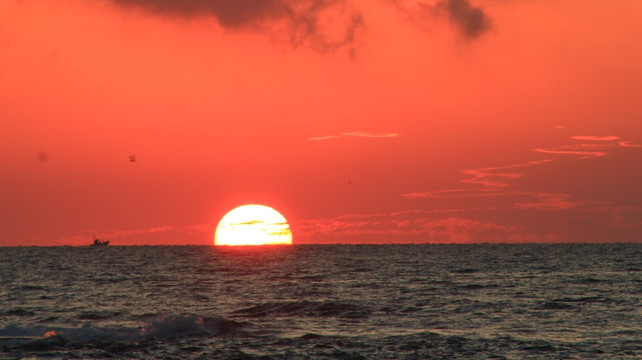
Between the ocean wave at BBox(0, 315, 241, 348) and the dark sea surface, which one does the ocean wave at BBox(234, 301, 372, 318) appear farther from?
the ocean wave at BBox(0, 315, 241, 348)

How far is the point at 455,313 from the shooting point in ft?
143

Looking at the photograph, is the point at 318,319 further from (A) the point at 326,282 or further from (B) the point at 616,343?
(A) the point at 326,282

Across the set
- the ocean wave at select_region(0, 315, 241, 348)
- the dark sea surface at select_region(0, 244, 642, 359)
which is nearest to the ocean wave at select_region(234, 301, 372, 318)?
the dark sea surface at select_region(0, 244, 642, 359)

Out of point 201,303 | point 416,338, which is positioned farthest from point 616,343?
point 201,303

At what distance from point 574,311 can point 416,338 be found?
1579 centimetres

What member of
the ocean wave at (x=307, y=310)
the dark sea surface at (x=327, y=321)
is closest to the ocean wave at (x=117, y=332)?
the dark sea surface at (x=327, y=321)

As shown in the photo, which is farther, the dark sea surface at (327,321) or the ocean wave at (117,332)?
the ocean wave at (117,332)

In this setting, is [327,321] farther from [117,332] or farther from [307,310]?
[117,332]

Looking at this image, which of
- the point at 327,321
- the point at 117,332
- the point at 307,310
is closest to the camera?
the point at 117,332

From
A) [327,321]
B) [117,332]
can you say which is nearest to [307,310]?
[327,321]

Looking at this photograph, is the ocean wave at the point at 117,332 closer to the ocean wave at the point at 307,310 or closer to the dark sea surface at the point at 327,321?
the dark sea surface at the point at 327,321

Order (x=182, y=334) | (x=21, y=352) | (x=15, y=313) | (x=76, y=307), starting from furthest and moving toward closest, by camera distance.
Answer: (x=76, y=307) < (x=15, y=313) < (x=182, y=334) < (x=21, y=352)

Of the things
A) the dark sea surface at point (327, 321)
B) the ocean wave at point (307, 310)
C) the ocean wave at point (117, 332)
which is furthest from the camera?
the ocean wave at point (307, 310)

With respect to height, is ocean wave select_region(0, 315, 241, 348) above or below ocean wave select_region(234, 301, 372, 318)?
above
